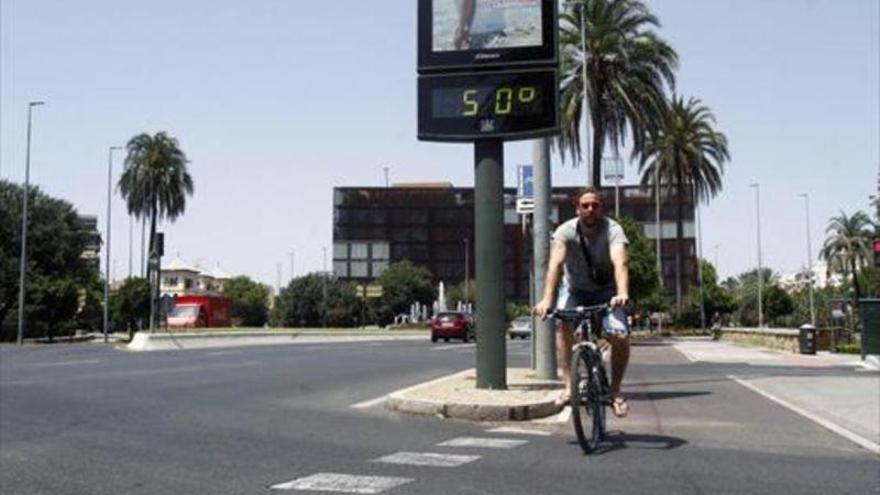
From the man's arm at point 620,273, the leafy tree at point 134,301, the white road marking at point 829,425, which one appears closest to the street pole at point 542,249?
the white road marking at point 829,425

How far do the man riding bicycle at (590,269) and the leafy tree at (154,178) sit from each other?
66.0 metres

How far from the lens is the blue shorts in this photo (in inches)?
309

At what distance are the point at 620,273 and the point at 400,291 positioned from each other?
12319 centimetres

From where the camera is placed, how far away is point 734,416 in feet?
35.9

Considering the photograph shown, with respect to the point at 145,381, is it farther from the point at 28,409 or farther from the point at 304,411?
the point at 304,411

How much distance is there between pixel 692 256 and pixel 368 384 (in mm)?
132254

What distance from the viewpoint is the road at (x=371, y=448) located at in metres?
6.43

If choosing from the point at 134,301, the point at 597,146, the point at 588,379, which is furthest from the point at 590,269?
the point at 134,301

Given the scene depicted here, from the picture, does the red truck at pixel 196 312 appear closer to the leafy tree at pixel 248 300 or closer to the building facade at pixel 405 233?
the leafy tree at pixel 248 300

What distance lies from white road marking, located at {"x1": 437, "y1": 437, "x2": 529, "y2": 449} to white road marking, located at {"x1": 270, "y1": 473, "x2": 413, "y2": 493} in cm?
167

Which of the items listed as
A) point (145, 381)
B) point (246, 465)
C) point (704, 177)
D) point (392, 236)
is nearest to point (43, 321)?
point (704, 177)

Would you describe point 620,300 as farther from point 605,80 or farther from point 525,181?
point 605,80

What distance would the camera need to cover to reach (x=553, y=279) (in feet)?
26.2

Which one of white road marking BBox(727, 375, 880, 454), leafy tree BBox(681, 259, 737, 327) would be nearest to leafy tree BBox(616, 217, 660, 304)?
leafy tree BBox(681, 259, 737, 327)
